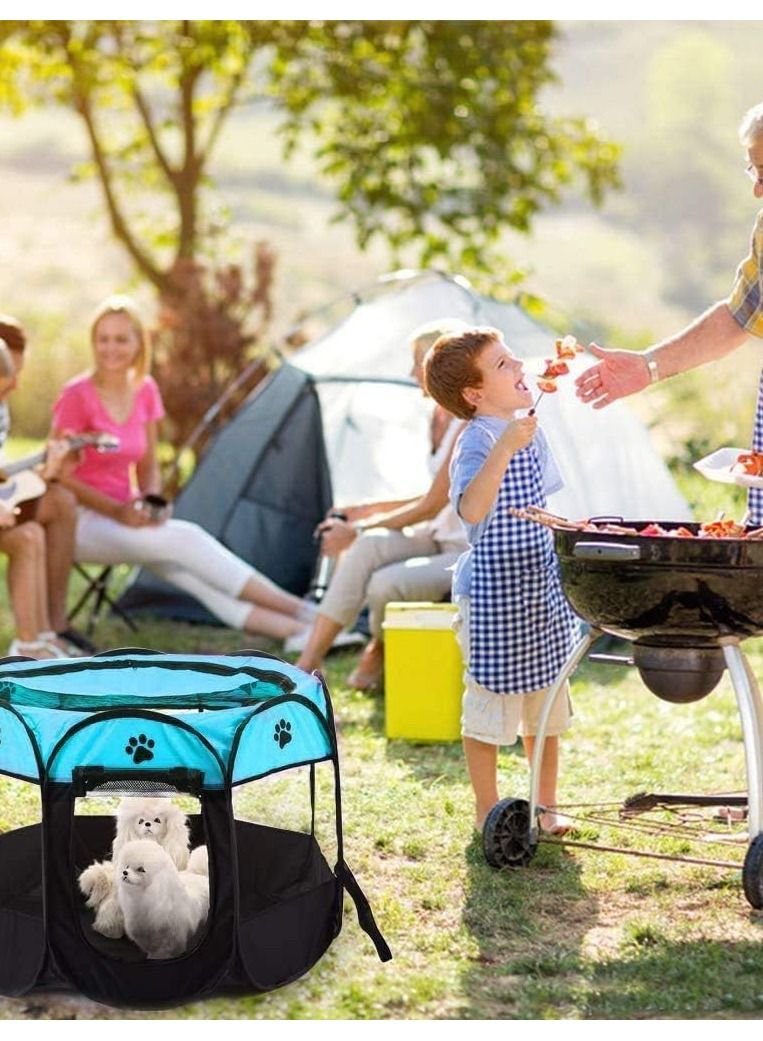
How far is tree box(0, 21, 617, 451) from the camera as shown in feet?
30.8

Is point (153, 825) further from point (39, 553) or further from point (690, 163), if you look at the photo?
point (690, 163)

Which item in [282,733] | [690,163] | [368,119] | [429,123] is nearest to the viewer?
[282,733]

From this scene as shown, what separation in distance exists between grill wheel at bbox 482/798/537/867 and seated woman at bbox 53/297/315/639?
263 cm

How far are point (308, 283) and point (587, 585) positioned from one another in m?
24.5

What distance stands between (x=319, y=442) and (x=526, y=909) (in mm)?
3806

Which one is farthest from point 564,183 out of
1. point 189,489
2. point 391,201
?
point 189,489

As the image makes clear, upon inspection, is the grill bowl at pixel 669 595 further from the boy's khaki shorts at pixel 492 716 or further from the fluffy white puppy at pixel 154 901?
the fluffy white puppy at pixel 154 901

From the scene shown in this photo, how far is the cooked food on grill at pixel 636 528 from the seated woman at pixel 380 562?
1659 mm

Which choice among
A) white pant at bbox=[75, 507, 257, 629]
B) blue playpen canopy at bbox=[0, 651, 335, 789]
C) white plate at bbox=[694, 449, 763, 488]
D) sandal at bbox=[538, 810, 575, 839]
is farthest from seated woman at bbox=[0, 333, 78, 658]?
white plate at bbox=[694, 449, 763, 488]

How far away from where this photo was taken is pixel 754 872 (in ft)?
11.0

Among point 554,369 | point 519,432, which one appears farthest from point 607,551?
point 554,369

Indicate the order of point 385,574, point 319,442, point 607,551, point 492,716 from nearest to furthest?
point 607,551, point 492,716, point 385,574, point 319,442

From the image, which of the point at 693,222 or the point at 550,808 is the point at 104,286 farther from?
the point at 550,808

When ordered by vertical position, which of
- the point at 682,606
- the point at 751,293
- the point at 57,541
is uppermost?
the point at 751,293
